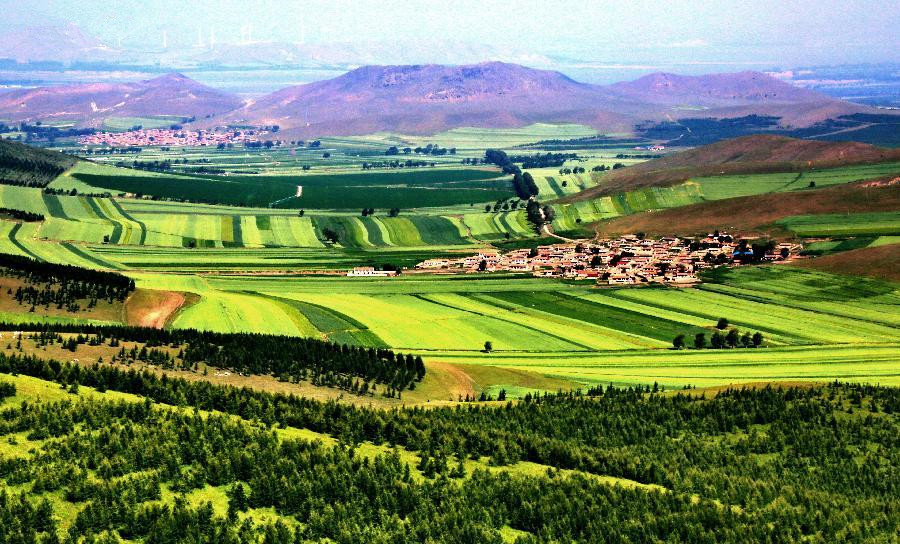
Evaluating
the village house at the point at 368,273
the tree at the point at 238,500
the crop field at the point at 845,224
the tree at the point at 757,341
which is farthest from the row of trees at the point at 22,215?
the tree at the point at 238,500

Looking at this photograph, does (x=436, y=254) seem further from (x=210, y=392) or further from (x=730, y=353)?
(x=210, y=392)

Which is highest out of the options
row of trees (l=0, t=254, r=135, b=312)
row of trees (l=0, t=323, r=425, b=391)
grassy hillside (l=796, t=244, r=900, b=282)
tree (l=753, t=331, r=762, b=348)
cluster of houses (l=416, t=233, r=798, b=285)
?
row of trees (l=0, t=254, r=135, b=312)

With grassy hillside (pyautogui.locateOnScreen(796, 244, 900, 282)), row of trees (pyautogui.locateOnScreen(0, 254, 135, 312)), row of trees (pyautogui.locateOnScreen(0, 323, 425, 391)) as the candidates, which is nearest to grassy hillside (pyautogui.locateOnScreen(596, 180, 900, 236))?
grassy hillside (pyautogui.locateOnScreen(796, 244, 900, 282))

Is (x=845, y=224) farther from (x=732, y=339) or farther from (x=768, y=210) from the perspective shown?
(x=732, y=339)

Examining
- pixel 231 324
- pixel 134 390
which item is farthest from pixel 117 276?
pixel 134 390

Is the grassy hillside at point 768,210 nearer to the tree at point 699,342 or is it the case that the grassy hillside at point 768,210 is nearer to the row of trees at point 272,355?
the tree at point 699,342

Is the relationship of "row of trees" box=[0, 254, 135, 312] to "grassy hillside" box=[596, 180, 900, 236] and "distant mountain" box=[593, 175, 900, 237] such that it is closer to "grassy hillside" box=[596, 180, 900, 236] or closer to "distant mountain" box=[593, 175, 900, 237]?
"distant mountain" box=[593, 175, 900, 237]

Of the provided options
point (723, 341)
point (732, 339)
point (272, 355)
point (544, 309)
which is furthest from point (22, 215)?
point (732, 339)
